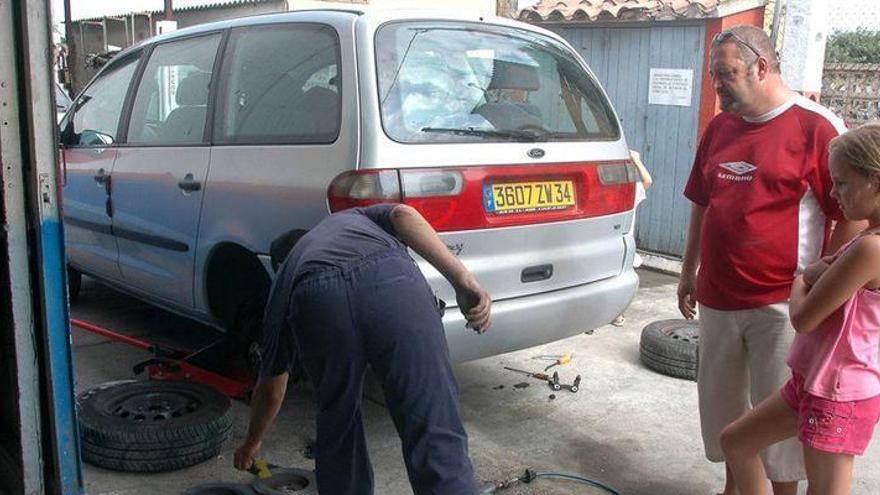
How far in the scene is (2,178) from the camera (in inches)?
100.0

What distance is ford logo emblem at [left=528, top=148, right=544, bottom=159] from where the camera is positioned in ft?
11.9

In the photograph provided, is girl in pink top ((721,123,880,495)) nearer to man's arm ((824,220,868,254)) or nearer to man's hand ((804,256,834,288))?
man's hand ((804,256,834,288))

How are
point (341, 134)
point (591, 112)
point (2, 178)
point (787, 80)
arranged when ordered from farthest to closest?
point (787, 80), point (591, 112), point (341, 134), point (2, 178)

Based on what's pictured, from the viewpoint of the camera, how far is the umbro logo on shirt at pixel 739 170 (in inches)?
113

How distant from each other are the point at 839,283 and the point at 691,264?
103 centimetres

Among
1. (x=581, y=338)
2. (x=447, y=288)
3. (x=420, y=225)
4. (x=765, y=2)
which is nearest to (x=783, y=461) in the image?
(x=447, y=288)

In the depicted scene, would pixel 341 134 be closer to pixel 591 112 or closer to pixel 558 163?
pixel 558 163

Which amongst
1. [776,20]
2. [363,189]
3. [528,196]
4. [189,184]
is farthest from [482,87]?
[776,20]

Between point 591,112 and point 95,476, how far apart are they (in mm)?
2769

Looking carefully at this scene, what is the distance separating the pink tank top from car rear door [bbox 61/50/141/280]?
12.4 feet

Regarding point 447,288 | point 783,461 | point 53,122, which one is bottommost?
point 783,461

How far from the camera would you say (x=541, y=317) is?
3734mm

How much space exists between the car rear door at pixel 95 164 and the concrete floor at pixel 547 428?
1.82ft

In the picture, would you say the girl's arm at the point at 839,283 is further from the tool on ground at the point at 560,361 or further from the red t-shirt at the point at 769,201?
the tool on ground at the point at 560,361
